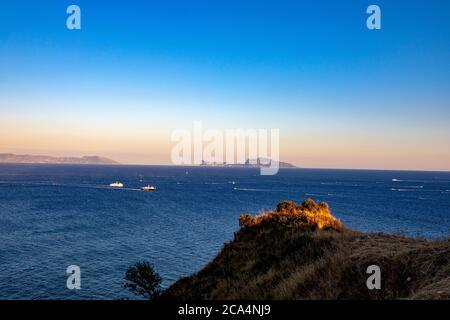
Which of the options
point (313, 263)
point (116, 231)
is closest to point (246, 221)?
point (313, 263)

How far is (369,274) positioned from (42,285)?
42.1 m

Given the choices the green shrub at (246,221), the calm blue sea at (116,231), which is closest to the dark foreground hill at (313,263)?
the green shrub at (246,221)

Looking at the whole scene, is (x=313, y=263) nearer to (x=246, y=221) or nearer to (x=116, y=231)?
(x=246, y=221)

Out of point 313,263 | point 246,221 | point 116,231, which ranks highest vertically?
point 313,263

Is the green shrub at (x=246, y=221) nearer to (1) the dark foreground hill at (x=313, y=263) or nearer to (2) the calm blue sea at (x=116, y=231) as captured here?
(1) the dark foreground hill at (x=313, y=263)

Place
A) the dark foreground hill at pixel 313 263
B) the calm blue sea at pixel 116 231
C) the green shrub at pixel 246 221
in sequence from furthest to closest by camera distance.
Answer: the calm blue sea at pixel 116 231 < the green shrub at pixel 246 221 < the dark foreground hill at pixel 313 263

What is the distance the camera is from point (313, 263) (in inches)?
667

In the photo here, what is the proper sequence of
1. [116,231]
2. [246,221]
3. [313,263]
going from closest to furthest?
[313,263]
[246,221]
[116,231]

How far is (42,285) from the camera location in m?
44.0

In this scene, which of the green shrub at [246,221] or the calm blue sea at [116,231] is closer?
the green shrub at [246,221]

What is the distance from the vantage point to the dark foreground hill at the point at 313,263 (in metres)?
12.0

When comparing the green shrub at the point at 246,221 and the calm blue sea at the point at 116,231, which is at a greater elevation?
the green shrub at the point at 246,221
